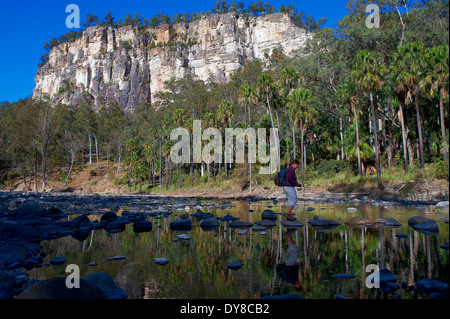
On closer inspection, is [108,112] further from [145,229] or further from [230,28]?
[145,229]

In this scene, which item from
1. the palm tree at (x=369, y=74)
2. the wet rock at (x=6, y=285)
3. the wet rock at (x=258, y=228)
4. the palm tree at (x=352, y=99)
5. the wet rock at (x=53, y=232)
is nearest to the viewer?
the wet rock at (x=6, y=285)

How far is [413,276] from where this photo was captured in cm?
403

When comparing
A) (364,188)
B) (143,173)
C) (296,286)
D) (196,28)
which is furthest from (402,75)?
(196,28)

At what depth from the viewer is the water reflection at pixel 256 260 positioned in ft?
12.3

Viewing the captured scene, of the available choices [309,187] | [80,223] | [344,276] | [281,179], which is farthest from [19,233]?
[309,187]

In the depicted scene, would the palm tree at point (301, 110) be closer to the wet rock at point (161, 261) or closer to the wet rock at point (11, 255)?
the wet rock at point (161, 261)

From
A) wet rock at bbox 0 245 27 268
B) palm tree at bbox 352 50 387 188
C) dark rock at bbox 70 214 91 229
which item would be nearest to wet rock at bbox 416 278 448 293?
wet rock at bbox 0 245 27 268

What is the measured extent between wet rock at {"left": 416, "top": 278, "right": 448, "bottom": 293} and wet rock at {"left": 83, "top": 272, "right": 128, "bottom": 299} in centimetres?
346

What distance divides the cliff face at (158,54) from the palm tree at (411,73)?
75.9 m

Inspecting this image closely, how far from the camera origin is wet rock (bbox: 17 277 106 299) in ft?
9.55

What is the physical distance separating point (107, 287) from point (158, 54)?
11618 centimetres

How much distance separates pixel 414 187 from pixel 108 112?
86944mm

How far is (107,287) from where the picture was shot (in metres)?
3.59

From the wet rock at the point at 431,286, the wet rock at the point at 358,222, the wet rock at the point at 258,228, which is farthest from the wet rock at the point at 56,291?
the wet rock at the point at 358,222
